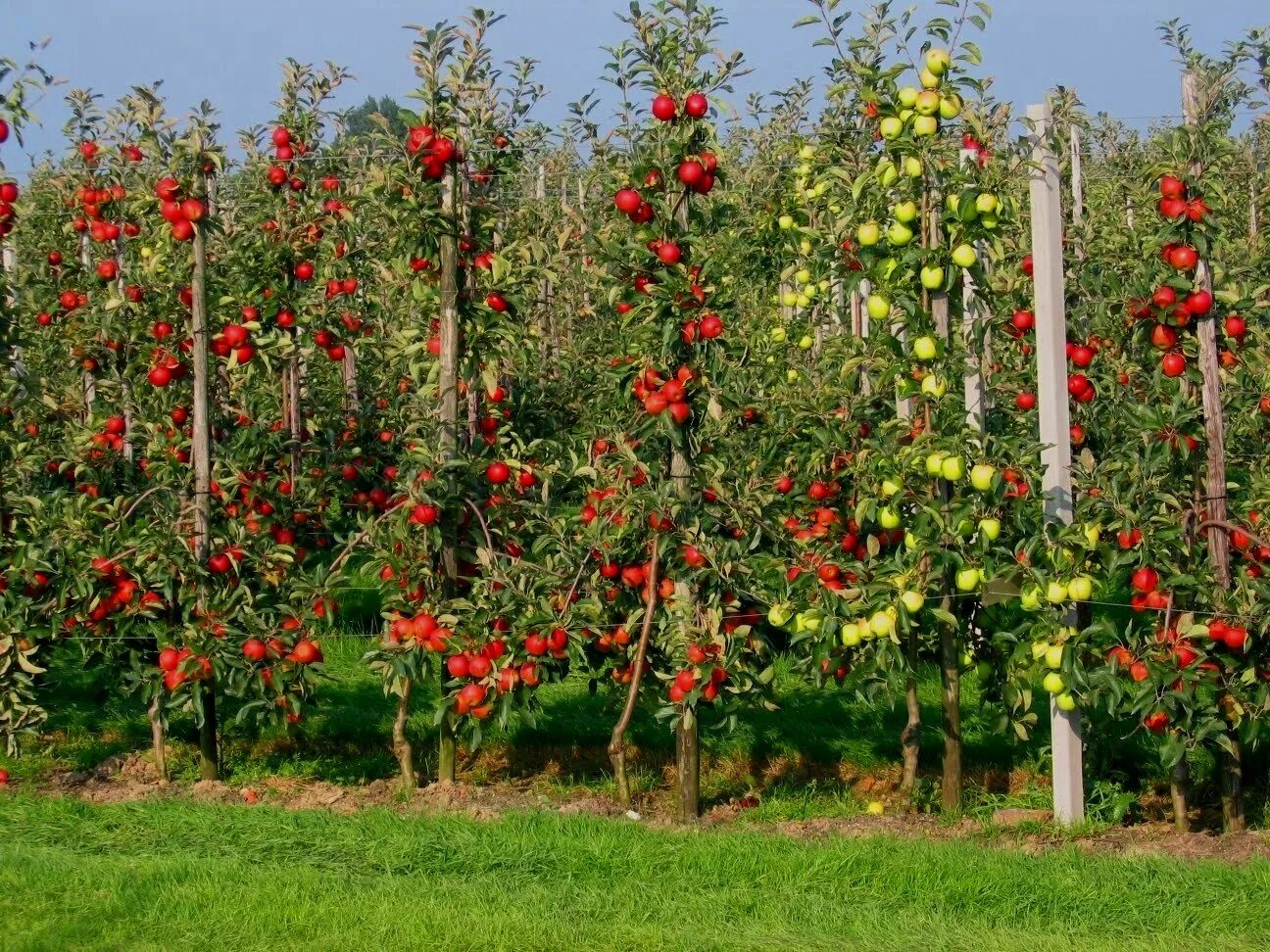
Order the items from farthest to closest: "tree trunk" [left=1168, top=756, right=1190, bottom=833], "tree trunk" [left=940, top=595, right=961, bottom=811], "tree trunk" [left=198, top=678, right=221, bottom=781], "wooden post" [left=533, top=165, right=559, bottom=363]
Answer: "wooden post" [left=533, top=165, right=559, bottom=363]
"tree trunk" [left=198, top=678, right=221, bottom=781]
"tree trunk" [left=940, top=595, right=961, bottom=811]
"tree trunk" [left=1168, top=756, right=1190, bottom=833]

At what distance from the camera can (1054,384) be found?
553 centimetres

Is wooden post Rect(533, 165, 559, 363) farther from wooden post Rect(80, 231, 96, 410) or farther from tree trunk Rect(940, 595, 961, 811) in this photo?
tree trunk Rect(940, 595, 961, 811)

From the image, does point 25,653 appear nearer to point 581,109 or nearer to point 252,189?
point 252,189

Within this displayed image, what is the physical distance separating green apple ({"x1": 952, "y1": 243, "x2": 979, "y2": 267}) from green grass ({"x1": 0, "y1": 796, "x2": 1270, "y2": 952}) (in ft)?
7.13


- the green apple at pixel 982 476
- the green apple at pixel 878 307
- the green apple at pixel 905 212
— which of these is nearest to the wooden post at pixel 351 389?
the green apple at pixel 878 307

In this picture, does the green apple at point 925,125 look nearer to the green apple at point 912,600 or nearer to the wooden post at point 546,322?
the green apple at point 912,600

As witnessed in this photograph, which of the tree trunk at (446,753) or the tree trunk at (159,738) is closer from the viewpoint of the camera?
the tree trunk at (446,753)

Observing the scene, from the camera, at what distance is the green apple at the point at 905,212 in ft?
18.1

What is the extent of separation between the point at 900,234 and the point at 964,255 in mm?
282

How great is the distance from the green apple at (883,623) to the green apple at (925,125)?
183 centimetres

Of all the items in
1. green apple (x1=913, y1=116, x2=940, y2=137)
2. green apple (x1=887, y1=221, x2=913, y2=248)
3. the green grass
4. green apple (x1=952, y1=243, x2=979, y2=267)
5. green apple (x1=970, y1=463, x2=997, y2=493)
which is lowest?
the green grass

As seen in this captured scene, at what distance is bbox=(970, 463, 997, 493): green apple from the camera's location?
5230mm

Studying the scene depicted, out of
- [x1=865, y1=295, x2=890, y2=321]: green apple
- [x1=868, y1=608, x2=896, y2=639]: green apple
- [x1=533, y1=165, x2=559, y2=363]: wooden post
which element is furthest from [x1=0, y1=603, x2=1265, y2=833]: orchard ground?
[x1=533, y1=165, x2=559, y2=363]: wooden post

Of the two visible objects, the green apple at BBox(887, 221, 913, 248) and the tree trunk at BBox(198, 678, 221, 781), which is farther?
the tree trunk at BBox(198, 678, 221, 781)
